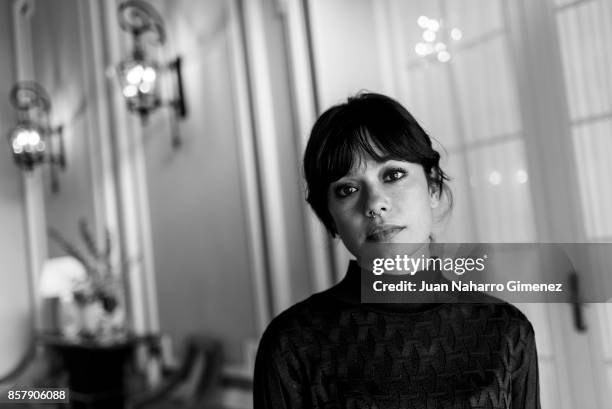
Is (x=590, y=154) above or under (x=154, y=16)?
under

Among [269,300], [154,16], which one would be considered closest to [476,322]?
[269,300]

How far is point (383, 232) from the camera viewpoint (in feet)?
2.64

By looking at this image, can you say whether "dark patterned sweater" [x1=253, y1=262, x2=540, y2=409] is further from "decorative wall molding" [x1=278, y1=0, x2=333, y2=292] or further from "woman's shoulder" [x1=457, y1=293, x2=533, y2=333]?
"decorative wall molding" [x1=278, y1=0, x2=333, y2=292]

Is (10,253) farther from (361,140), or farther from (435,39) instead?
(361,140)

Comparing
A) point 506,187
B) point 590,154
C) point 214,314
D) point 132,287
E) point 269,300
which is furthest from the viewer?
point 132,287

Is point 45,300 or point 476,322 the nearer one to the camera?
point 476,322

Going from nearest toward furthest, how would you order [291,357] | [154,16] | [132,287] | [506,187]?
[291,357], [506,187], [154,16], [132,287]

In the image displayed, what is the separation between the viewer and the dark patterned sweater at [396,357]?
2.66 feet

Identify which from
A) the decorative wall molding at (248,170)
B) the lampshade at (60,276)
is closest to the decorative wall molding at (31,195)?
the lampshade at (60,276)

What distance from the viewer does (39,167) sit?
3611 mm

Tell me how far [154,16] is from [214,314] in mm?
1316

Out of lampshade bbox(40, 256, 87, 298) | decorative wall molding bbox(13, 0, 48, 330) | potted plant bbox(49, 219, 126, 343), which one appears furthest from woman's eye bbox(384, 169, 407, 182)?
decorative wall molding bbox(13, 0, 48, 330)

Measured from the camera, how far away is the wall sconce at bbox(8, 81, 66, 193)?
3.21 m

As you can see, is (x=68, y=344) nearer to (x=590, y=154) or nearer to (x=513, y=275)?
(x=513, y=275)
